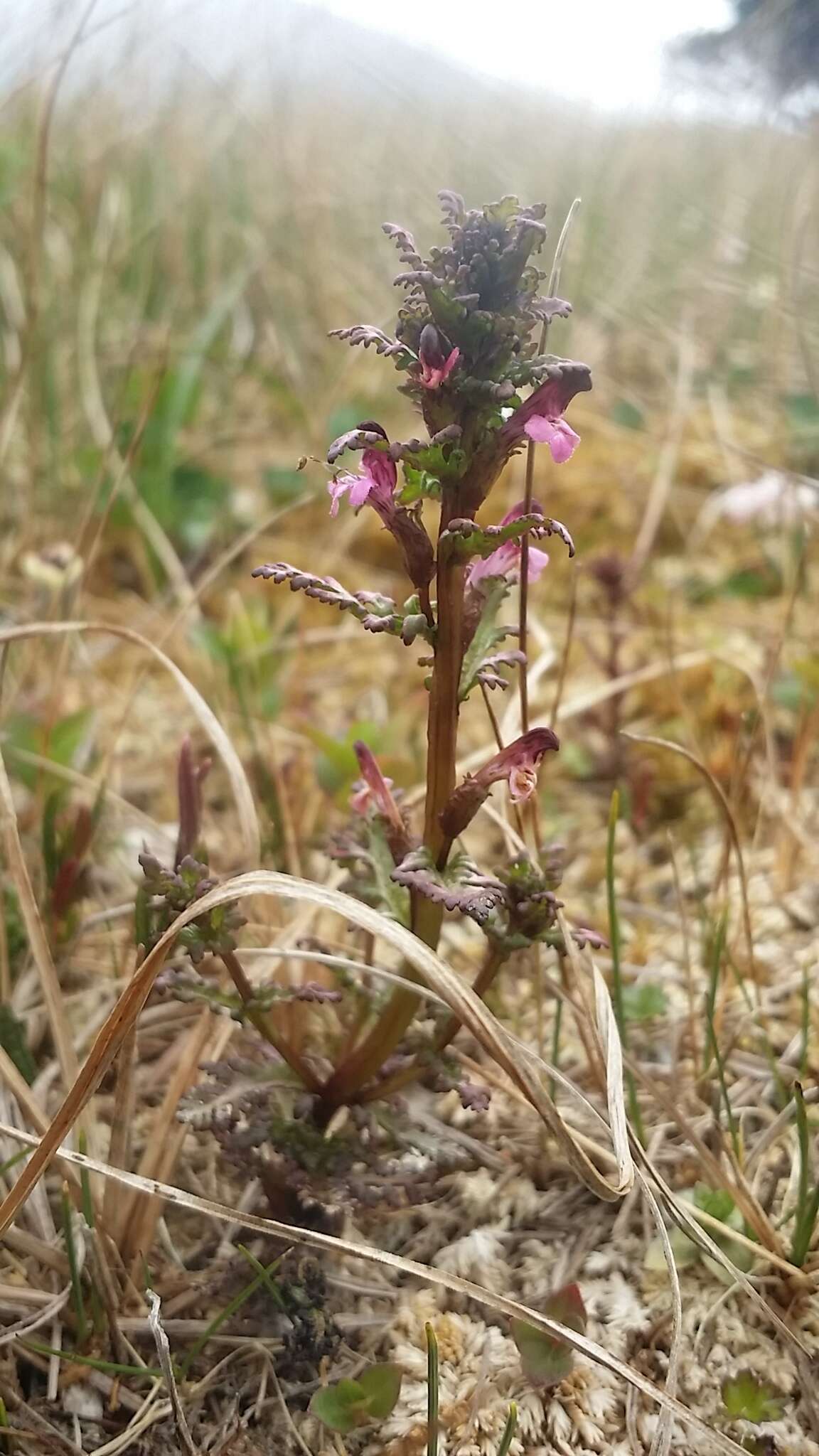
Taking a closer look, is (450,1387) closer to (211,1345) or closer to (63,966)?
(211,1345)

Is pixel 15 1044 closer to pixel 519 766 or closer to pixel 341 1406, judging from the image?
pixel 341 1406

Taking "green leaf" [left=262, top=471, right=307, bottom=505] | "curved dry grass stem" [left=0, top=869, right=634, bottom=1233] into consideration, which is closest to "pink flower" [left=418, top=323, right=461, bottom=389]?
"curved dry grass stem" [left=0, top=869, right=634, bottom=1233]

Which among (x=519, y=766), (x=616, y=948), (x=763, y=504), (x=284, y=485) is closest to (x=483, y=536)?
(x=519, y=766)

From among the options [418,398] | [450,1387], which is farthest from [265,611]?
[450,1387]

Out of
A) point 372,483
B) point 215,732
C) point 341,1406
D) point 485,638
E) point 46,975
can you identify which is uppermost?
point 372,483

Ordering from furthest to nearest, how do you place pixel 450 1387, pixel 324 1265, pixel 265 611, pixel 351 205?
pixel 351 205 < pixel 265 611 < pixel 324 1265 < pixel 450 1387

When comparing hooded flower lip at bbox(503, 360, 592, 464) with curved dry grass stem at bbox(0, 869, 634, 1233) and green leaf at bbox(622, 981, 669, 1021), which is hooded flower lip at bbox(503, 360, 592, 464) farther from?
green leaf at bbox(622, 981, 669, 1021)
